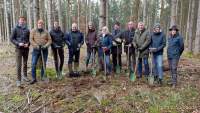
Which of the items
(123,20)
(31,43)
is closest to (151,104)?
(31,43)

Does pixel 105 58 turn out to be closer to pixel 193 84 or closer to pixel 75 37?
pixel 75 37

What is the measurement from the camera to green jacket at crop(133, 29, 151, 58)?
1030cm

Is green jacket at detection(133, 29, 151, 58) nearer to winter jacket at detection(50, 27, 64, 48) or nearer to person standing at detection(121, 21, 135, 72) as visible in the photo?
person standing at detection(121, 21, 135, 72)

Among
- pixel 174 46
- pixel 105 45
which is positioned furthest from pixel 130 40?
pixel 174 46

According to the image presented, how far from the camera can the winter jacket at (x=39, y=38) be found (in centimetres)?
1020

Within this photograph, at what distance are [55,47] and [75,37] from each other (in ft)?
2.73

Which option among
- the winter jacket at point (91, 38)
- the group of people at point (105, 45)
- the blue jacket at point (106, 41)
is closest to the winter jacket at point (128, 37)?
the group of people at point (105, 45)

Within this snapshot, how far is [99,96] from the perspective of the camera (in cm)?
836

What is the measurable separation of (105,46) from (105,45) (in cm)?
4

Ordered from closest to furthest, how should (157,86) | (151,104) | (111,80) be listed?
(151,104)
(157,86)
(111,80)

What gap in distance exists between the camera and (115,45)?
1143 centimetres

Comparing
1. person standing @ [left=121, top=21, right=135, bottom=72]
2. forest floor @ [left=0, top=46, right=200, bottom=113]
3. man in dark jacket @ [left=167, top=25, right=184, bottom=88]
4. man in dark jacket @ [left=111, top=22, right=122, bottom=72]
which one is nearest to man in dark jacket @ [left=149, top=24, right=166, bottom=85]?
man in dark jacket @ [left=167, top=25, right=184, bottom=88]

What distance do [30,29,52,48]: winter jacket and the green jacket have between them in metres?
2.87

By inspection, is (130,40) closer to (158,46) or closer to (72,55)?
(158,46)
